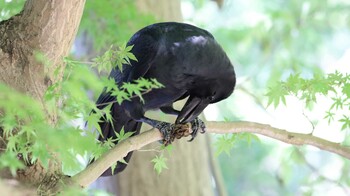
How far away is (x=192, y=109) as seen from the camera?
2.13 m

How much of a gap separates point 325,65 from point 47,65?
12.5 ft

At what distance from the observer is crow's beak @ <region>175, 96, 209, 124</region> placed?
2.12m

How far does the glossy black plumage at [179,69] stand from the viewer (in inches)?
78.5

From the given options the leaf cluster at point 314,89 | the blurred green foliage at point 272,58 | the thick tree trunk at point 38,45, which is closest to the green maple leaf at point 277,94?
the leaf cluster at point 314,89

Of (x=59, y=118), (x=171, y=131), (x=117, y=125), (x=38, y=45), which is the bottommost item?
(x=117, y=125)

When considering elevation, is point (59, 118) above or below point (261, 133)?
above

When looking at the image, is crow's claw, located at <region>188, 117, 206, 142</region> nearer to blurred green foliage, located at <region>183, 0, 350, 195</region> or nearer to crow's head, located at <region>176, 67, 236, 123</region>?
crow's head, located at <region>176, 67, 236, 123</region>

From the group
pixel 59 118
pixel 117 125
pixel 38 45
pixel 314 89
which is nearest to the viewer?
pixel 59 118

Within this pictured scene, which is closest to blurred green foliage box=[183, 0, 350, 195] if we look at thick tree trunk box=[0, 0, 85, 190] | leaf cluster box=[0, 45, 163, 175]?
thick tree trunk box=[0, 0, 85, 190]

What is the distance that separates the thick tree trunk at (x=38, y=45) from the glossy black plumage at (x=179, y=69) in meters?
0.37

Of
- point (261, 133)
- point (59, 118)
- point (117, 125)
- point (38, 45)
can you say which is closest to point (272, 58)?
point (117, 125)

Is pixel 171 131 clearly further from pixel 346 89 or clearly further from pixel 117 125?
pixel 346 89

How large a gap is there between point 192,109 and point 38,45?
2.16ft

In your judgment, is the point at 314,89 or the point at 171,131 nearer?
the point at 314,89
